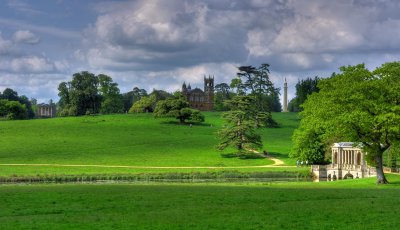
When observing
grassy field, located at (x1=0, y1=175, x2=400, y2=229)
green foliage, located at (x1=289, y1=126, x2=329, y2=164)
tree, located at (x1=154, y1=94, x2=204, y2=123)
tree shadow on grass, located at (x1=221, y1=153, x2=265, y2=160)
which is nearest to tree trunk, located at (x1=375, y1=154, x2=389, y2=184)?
grassy field, located at (x1=0, y1=175, x2=400, y2=229)

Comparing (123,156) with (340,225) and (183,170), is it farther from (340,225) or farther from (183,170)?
(340,225)

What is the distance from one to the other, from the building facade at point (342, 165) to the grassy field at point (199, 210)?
41168 mm

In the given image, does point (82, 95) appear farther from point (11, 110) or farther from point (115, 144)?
point (115, 144)

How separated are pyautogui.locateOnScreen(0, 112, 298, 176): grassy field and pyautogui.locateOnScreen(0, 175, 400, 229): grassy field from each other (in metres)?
39.6

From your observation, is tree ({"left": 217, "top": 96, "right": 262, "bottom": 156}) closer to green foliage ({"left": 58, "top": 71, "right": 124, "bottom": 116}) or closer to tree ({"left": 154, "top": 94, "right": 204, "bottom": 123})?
tree ({"left": 154, "top": 94, "right": 204, "bottom": 123})

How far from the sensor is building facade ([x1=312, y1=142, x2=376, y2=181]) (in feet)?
252

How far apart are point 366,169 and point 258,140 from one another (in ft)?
92.7

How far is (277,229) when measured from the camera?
2233 centimetres

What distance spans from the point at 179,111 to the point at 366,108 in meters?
84.2

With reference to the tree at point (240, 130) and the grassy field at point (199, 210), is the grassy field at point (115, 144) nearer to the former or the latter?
the tree at point (240, 130)

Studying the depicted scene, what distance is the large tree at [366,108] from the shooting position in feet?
161

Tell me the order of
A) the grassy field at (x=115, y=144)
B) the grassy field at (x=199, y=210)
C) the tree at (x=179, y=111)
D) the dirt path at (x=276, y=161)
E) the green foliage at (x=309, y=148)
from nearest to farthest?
the grassy field at (x=199, y=210) → the green foliage at (x=309, y=148) → the grassy field at (x=115, y=144) → the dirt path at (x=276, y=161) → the tree at (x=179, y=111)

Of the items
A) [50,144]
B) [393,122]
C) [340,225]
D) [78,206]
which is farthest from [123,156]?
[340,225]

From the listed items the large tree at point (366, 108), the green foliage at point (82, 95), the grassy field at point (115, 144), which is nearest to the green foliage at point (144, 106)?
the green foliage at point (82, 95)
